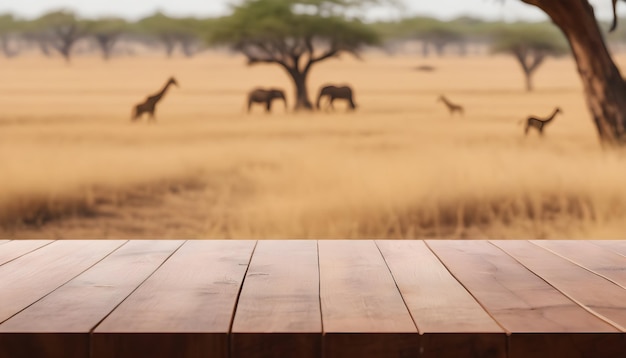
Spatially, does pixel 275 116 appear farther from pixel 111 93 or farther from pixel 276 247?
pixel 276 247

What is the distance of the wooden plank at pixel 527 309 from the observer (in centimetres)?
122

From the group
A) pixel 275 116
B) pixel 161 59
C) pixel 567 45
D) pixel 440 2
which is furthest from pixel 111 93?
pixel 567 45

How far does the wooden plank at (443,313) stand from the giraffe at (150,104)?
1920mm

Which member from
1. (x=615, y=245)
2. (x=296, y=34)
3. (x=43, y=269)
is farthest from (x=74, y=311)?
(x=296, y=34)

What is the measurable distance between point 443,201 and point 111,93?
1509 millimetres

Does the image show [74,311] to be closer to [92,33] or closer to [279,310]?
[279,310]

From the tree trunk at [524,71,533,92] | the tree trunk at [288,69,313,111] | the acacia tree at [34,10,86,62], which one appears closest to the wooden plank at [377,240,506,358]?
the tree trunk at [288,69,313,111]

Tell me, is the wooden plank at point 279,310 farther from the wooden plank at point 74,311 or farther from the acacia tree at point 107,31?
the acacia tree at point 107,31

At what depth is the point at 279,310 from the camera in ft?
4.49

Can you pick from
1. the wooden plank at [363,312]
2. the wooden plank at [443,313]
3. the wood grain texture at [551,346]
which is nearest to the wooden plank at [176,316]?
the wooden plank at [363,312]

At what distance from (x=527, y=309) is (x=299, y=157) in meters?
2.24

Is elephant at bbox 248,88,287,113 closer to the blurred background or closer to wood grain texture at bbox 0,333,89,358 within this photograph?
the blurred background

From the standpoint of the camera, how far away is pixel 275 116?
3527 mm

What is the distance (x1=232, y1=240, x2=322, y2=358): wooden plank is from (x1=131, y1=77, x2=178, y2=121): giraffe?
175cm
